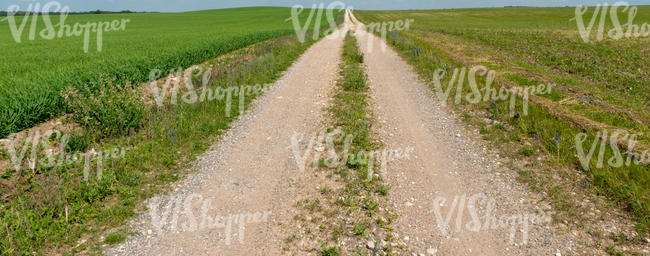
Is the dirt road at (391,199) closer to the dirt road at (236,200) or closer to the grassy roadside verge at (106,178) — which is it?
the dirt road at (236,200)

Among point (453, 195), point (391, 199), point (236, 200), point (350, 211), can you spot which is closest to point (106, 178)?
point (236, 200)

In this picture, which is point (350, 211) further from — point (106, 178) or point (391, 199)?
point (106, 178)

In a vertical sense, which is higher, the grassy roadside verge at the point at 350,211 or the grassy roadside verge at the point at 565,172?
the grassy roadside verge at the point at 565,172

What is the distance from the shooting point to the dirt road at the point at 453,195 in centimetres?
512

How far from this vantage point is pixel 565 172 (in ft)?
22.6

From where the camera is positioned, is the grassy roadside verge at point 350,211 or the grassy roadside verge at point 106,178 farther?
the grassy roadside verge at point 106,178

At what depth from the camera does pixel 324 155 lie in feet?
27.1

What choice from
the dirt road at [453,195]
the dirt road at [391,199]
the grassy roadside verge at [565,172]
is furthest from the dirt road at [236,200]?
the grassy roadside verge at [565,172]

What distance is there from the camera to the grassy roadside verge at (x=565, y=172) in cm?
536

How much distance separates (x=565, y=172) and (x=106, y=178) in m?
9.25

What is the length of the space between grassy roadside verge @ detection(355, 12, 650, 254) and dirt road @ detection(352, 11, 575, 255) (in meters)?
0.45

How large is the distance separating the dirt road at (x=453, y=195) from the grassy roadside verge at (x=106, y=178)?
4765 mm

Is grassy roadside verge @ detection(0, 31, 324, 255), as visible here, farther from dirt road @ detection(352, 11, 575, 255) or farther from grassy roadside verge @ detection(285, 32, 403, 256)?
dirt road @ detection(352, 11, 575, 255)

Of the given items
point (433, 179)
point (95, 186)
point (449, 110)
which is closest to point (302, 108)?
point (449, 110)
